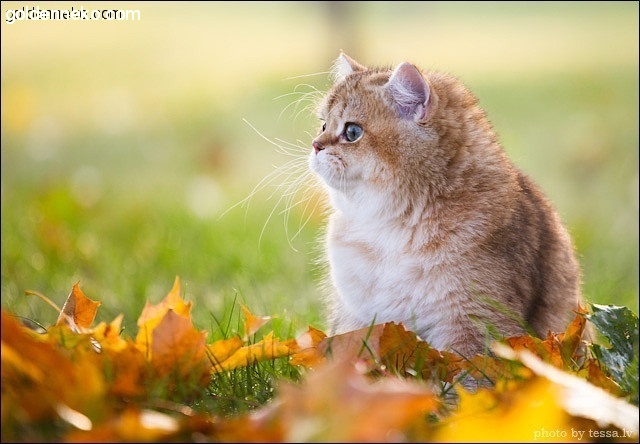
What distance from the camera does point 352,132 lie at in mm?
2443

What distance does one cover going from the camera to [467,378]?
200cm

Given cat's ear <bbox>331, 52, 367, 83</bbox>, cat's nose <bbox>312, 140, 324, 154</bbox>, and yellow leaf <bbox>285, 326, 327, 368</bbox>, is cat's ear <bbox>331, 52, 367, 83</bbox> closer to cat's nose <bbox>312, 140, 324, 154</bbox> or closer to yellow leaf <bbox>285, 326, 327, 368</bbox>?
cat's nose <bbox>312, 140, 324, 154</bbox>

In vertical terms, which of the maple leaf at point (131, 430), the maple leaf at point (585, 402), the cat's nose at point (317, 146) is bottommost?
the maple leaf at point (131, 430)

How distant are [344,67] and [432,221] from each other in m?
0.73

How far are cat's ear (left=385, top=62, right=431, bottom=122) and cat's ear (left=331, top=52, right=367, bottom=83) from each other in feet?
1.15

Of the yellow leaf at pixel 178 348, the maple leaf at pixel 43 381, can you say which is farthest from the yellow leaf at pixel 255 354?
the maple leaf at pixel 43 381

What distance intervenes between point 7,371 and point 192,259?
8.25ft

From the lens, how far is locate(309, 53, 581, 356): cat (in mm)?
2232

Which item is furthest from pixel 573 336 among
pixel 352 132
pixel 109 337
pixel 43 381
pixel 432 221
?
pixel 43 381

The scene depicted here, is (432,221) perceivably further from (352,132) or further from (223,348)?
(223,348)

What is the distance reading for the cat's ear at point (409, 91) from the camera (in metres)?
2.34

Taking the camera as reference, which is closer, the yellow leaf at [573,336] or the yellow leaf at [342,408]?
the yellow leaf at [342,408]

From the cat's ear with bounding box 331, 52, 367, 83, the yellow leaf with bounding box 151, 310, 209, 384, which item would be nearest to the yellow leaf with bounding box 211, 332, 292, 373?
the yellow leaf with bounding box 151, 310, 209, 384

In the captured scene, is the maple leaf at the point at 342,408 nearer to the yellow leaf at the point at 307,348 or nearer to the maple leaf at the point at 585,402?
the maple leaf at the point at 585,402
